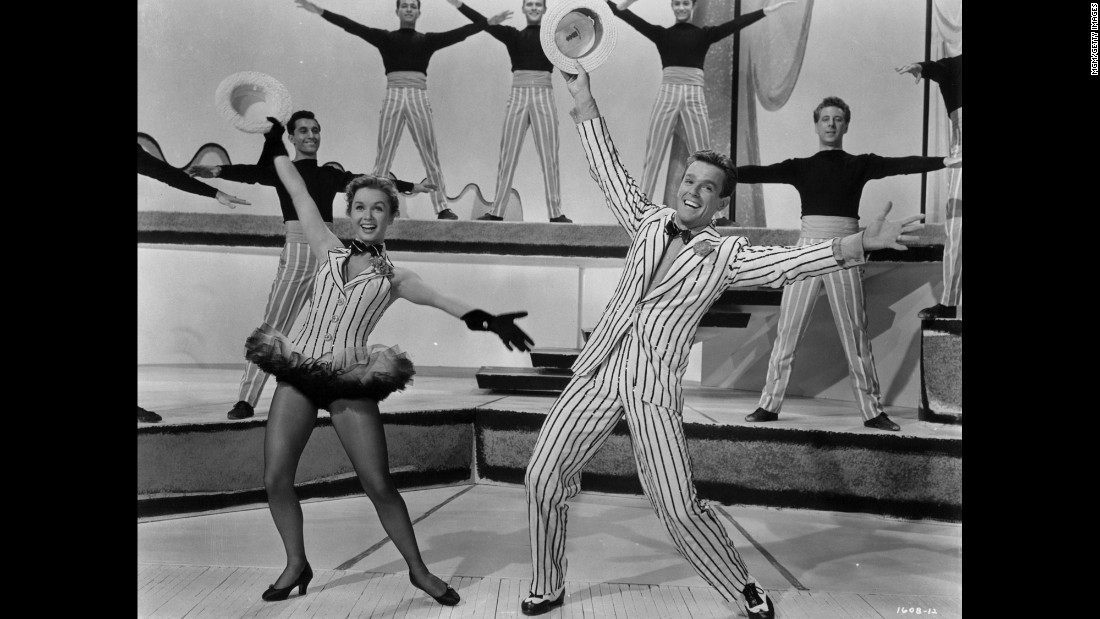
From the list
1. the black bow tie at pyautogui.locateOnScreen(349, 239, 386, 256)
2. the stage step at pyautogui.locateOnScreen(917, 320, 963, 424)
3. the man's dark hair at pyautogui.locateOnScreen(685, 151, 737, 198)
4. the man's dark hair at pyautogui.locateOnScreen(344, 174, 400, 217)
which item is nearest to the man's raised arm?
the man's dark hair at pyautogui.locateOnScreen(685, 151, 737, 198)

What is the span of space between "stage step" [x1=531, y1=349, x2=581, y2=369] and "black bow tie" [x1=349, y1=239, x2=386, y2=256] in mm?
1056

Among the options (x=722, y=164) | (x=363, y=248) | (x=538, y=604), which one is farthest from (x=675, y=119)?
(x=538, y=604)

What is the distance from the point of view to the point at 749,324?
13.1 feet

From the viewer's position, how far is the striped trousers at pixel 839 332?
3762mm

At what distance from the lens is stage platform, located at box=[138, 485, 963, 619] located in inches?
121

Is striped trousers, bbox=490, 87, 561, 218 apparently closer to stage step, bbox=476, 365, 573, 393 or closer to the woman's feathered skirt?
stage step, bbox=476, 365, 573, 393

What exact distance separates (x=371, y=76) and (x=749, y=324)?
216 cm

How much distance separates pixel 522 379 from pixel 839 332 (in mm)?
1521

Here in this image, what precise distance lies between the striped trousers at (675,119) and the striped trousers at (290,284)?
1596mm
